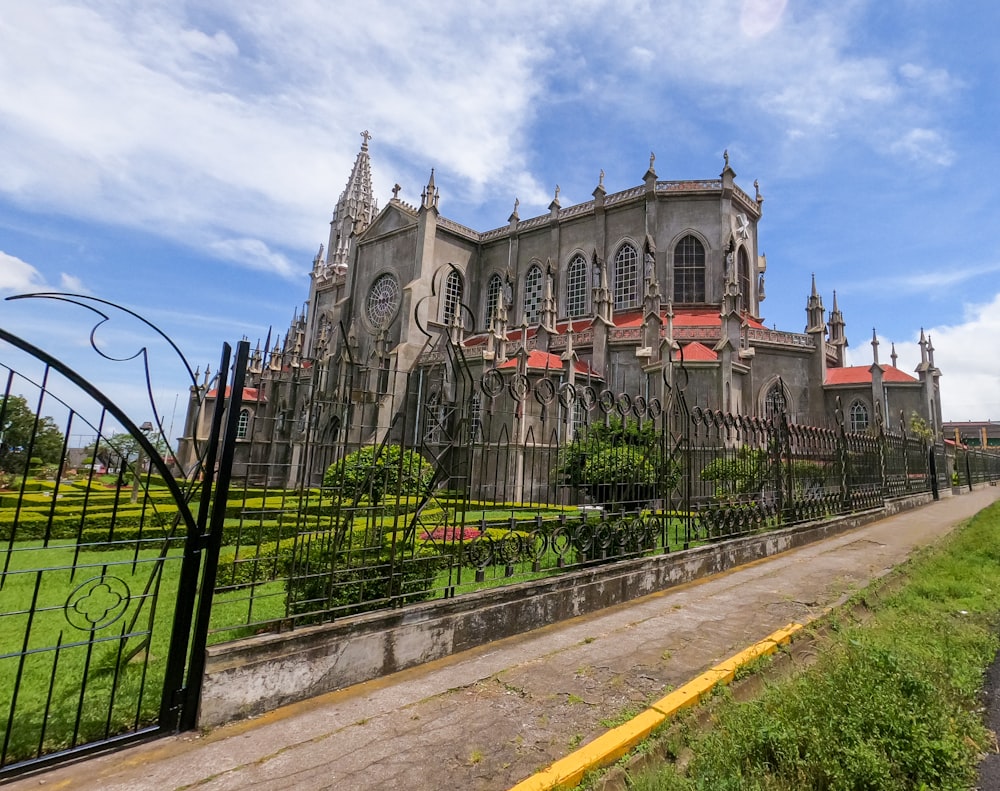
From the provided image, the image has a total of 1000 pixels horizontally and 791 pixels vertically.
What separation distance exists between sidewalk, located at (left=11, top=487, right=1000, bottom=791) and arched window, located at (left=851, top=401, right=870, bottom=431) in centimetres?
2302

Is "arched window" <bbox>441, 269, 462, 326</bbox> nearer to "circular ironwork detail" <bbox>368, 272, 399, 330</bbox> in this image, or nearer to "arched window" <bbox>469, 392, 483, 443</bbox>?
"circular ironwork detail" <bbox>368, 272, 399, 330</bbox>

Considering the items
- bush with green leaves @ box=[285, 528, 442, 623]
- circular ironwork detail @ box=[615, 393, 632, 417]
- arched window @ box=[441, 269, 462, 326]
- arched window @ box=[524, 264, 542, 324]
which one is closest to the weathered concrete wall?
bush with green leaves @ box=[285, 528, 442, 623]

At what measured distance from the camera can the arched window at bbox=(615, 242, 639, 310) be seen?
28125 mm

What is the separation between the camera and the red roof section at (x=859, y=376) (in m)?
24.3

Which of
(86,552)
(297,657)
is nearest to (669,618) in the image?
(297,657)

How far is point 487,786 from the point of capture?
2.56 metres

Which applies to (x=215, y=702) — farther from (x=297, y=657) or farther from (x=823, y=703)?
(x=823, y=703)

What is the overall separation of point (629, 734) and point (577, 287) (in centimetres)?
2909

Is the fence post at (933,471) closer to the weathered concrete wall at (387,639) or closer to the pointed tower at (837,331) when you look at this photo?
the pointed tower at (837,331)

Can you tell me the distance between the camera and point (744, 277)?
28.0 metres

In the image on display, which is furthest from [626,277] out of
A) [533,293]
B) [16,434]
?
[16,434]

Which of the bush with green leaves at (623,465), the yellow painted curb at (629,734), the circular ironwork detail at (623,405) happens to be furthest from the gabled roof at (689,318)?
the yellow painted curb at (629,734)

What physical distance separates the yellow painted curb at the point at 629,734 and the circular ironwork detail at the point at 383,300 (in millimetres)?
29830

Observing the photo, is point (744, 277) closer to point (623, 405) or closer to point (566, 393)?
point (623, 405)
